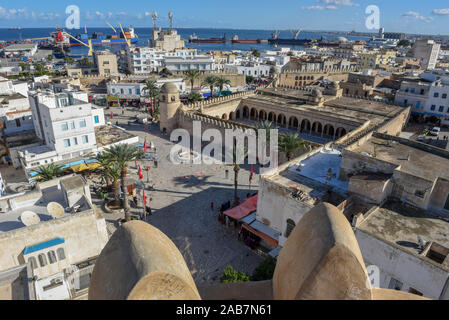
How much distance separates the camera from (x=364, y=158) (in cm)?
1955

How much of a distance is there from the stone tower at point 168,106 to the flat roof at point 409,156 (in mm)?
25714

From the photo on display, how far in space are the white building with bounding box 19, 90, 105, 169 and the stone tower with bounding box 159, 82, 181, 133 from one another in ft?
39.8

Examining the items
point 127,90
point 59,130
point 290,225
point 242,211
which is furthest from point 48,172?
point 127,90

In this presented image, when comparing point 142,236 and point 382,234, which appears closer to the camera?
point 142,236

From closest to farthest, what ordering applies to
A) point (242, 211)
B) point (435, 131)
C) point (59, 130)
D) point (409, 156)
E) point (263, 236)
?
point (263, 236) < point (242, 211) < point (409, 156) < point (59, 130) < point (435, 131)

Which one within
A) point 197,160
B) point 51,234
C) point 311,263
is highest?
point 311,263

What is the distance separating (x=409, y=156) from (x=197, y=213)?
55.3ft

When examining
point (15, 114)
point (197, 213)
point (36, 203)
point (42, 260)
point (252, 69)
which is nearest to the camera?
point (42, 260)

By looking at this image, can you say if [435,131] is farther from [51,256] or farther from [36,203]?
[36,203]

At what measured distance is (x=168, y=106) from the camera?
4069 cm

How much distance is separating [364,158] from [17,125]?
37.0 meters

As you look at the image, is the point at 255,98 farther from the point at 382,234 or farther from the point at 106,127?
the point at 382,234
